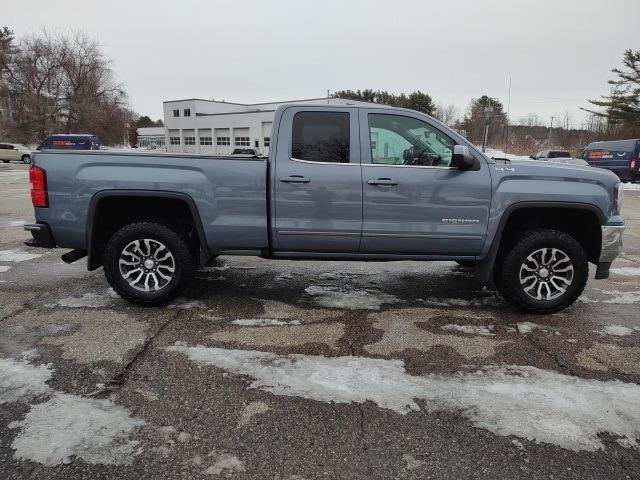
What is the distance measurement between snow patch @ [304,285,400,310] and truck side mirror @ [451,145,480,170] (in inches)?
61.2

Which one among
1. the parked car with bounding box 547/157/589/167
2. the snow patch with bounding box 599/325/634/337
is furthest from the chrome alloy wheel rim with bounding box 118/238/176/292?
the parked car with bounding box 547/157/589/167

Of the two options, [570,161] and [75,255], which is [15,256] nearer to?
[75,255]

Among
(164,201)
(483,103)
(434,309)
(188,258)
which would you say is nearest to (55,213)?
(164,201)

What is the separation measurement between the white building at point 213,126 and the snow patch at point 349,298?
5491 cm

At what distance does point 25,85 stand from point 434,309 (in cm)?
6451

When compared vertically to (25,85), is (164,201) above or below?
below

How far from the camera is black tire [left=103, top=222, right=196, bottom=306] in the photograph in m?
4.50

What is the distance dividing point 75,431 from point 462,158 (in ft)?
11.7

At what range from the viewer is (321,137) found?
456 centimetres

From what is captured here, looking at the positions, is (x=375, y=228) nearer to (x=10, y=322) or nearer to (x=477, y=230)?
(x=477, y=230)

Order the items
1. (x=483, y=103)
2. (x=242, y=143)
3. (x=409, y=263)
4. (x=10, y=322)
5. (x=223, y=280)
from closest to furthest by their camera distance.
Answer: (x=10, y=322) < (x=223, y=280) < (x=409, y=263) < (x=242, y=143) < (x=483, y=103)

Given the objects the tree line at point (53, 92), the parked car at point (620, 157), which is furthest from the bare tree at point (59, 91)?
the parked car at point (620, 157)

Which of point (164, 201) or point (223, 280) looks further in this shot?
point (223, 280)

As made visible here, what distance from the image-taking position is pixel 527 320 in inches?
177
